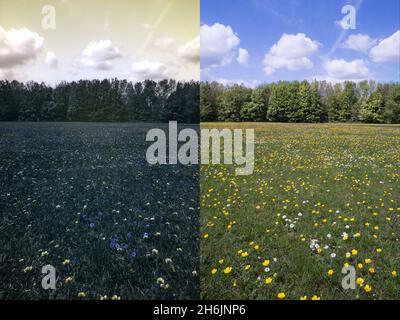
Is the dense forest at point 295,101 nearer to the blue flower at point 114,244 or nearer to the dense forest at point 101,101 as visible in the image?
the dense forest at point 101,101

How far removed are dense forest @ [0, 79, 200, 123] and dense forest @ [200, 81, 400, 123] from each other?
572cm

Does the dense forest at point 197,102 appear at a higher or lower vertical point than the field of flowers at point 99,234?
higher

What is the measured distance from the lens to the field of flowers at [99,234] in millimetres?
4090

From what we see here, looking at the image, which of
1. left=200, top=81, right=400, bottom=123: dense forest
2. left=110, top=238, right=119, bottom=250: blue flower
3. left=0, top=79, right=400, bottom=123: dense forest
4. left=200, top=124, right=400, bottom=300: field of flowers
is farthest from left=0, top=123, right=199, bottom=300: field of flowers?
left=200, top=81, right=400, bottom=123: dense forest

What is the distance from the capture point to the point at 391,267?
4.45 meters

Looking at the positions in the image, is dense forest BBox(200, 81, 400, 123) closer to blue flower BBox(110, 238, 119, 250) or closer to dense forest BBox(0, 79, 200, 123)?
dense forest BBox(0, 79, 200, 123)

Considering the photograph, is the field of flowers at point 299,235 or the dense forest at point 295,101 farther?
the dense forest at point 295,101

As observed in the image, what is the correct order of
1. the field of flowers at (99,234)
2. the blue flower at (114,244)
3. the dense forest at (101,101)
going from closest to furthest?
the field of flowers at (99,234), the blue flower at (114,244), the dense forest at (101,101)

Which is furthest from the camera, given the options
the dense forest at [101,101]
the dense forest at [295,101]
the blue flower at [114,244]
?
the dense forest at [295,101]

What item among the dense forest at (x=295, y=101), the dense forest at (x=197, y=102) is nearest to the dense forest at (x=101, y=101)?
the dense forest at (x=197, y=102)

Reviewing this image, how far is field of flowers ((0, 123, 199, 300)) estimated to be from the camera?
409cm

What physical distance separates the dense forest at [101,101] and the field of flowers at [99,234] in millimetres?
51252
